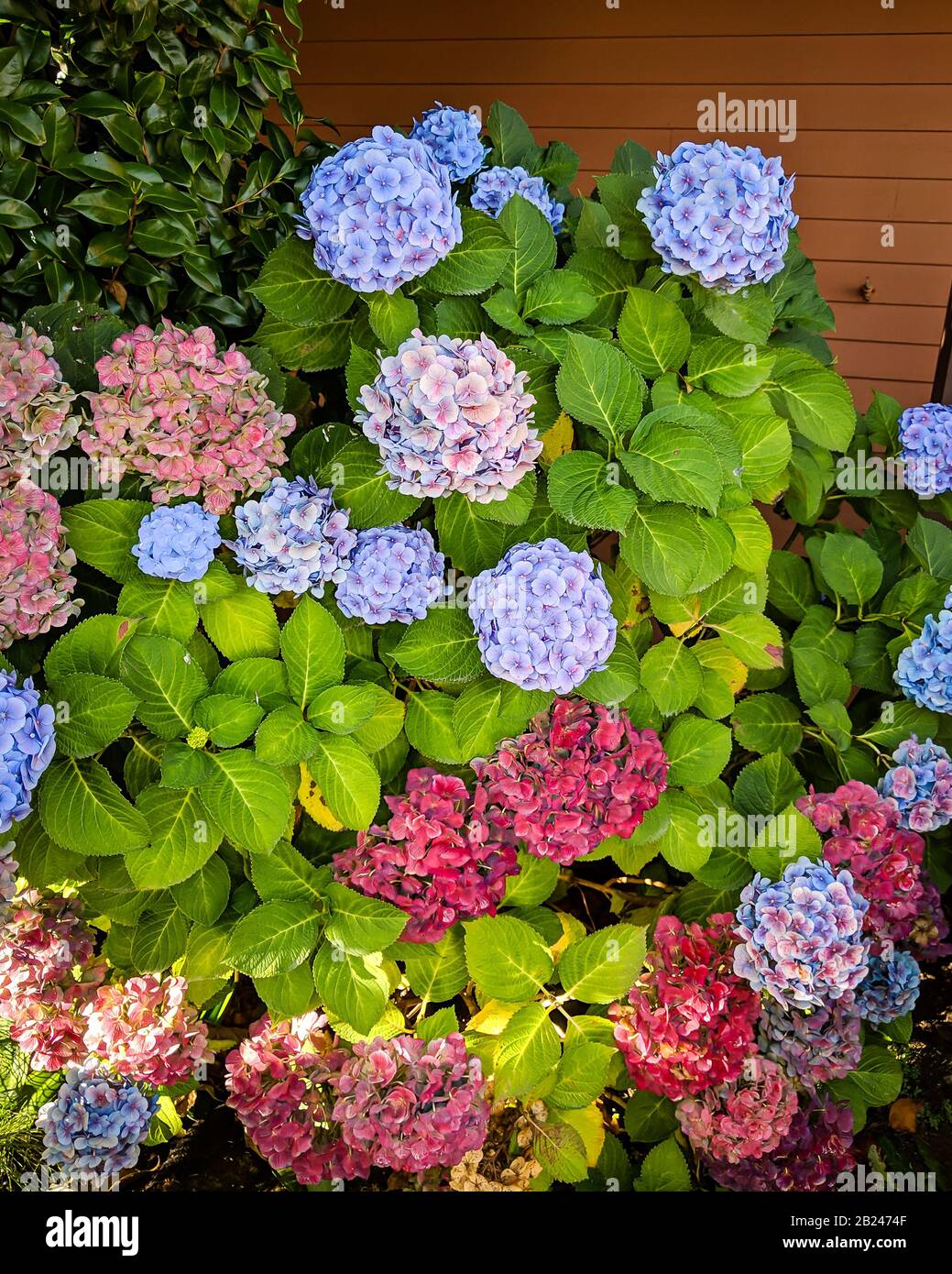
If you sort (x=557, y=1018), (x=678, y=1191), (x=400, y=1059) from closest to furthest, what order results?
1. (x=400, y=1059)
2. (x=678, y=1191)
3. (x=557, y=1018)

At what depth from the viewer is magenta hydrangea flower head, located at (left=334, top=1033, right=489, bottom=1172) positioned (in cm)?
162

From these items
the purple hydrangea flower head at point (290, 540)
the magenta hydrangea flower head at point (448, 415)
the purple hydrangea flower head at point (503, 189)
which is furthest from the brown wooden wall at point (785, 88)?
the purple hydrangea flower head at point (290, 540)

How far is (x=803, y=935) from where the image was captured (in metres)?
1.67

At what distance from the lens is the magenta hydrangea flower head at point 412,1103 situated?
1.62 m

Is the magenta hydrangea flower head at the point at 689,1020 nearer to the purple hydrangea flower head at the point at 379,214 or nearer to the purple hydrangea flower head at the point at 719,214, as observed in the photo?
the purple hydrangea flower head at the point at 719,214

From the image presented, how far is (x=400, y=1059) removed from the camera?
1.71 m

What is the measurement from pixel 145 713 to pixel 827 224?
2.98 metres

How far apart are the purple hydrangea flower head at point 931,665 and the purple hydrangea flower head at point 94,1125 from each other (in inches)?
64.7

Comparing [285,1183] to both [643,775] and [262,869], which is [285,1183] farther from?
[643,775]

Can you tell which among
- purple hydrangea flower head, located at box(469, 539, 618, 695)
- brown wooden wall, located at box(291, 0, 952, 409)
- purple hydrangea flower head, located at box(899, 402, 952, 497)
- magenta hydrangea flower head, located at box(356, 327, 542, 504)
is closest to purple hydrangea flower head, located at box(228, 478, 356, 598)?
magenta hydrangea flower head, located at box(356, 327, 542, 504)

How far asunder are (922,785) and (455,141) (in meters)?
1.52

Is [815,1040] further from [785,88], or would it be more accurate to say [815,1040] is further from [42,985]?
[785,88]

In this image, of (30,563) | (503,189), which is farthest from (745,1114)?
(503,189)
